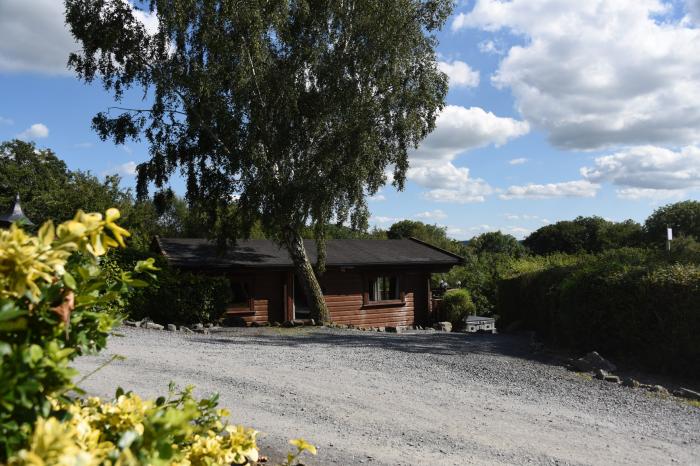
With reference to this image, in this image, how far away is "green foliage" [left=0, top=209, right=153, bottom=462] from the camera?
1797 millimetres

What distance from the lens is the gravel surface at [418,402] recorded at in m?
5.62

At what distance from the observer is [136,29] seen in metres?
18.1

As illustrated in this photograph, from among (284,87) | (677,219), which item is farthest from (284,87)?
(677,219)

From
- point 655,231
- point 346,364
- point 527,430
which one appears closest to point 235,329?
point 346,364

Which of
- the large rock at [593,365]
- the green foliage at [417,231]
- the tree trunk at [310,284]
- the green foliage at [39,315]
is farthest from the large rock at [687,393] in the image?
the green foliage at [417,231]

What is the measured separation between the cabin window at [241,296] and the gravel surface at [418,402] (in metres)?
8.60

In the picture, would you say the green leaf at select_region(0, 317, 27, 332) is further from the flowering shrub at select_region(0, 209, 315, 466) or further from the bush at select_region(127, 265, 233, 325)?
the bush at select_region(127, 265, 233, 325)

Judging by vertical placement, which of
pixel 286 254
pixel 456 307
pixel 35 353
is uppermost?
pixel 286 254

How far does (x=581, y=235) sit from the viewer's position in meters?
68.9

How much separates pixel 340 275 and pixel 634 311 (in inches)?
539

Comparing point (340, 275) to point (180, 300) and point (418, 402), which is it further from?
point (418, 402)

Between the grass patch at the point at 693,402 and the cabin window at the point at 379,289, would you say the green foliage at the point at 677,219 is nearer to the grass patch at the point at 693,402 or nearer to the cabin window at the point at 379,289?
the cabin window at the point at 379,289

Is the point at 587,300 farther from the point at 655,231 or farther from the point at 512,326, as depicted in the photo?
the point at 655,231

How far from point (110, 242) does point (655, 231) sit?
61241 mm
